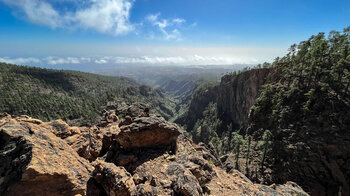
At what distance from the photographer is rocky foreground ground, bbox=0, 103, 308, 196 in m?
7.52

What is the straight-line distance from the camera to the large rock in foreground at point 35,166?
7.07 meters

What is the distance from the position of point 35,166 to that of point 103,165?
391cm

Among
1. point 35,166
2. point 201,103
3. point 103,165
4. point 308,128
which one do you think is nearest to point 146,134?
point 103,165

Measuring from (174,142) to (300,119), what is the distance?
38212 mm

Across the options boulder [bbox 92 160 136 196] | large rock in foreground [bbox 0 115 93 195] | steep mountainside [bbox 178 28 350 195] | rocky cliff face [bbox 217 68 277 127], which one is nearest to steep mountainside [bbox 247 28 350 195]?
steep mountainside [bbox 178 28 350 195]

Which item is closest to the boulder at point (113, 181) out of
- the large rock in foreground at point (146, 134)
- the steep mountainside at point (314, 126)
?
the large rock in foreground at point (146, 134)

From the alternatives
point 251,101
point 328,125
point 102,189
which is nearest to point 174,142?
point 102,189

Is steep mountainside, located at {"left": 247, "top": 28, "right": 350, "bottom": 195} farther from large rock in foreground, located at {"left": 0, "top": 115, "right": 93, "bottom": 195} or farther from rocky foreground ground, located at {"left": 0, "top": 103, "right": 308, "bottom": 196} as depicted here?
large rock in foreground, located at {"left": 0, "top": 115, "right": 93, "bottom": 195}

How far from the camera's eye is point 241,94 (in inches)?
3703

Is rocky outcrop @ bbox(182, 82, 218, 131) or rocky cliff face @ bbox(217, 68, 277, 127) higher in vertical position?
rocky cliff face @ bbox(217, 68, 277, 127)

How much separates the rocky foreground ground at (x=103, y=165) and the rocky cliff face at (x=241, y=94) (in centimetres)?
6375

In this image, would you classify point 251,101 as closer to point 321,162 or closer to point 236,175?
point 321,162

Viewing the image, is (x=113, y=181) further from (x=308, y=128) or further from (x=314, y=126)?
(x=314, y=126)

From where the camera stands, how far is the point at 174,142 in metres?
17.1
